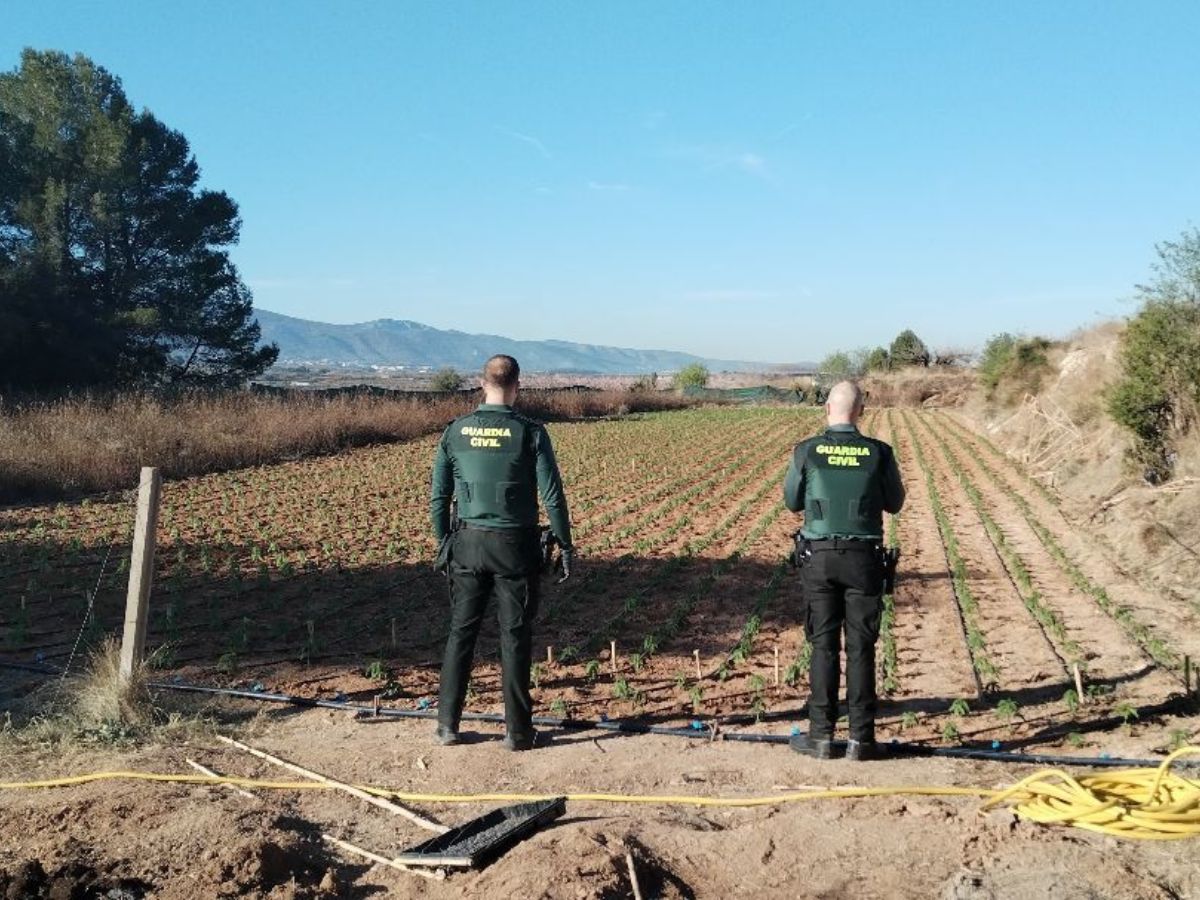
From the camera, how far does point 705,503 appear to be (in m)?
16.6

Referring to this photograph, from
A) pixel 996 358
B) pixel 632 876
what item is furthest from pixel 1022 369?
pixel 632 876

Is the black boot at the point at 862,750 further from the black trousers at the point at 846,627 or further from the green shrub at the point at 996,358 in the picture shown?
the green shrub at the point at 996,358

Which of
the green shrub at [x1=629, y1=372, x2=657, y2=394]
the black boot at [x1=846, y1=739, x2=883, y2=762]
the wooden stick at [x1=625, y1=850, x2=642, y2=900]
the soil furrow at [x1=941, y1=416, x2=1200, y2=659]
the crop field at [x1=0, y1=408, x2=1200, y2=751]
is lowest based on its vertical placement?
the crop field at [x1=0, y1=408, x2=1200, y2=751]

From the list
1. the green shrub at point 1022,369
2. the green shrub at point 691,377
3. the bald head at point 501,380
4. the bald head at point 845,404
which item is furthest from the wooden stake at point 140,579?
the green shrub at point 691,377

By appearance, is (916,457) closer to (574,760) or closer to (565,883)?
(574,760)

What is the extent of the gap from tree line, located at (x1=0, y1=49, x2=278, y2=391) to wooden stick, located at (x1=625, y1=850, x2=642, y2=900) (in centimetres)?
2700

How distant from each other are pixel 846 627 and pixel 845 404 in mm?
1149

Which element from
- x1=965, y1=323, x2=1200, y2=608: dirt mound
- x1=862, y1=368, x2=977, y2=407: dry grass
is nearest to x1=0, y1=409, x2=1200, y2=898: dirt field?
x1=965, y1=323, x2=1200, y2=608: dirt mound

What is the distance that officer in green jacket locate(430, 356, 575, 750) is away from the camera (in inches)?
205

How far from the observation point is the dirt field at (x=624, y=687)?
12.8ft

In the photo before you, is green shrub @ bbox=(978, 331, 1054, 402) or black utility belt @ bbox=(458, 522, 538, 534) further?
green shrub @ bbox=(978, 331, 1054, 402)

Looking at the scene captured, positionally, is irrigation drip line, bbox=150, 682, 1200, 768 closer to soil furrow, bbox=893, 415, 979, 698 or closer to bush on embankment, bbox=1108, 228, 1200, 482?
soil furrow, bbox=893, 415, 979, 698

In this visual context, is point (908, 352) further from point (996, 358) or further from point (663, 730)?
point (663, 730)

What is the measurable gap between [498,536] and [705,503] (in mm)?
11607
